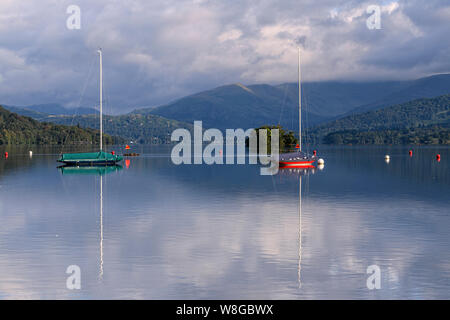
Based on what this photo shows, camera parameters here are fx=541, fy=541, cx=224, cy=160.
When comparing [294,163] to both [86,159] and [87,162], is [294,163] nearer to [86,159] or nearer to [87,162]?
[86,159]

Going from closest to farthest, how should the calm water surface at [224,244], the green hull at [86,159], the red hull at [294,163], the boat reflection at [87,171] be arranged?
the calm water surface at [224,244], the boat reflection at [87,171], the red hull at [294,163], the green hull at [86,159]

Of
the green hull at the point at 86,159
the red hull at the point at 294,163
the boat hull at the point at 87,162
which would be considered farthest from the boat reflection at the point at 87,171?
the red hull at the point at 294,163

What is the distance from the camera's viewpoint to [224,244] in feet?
100

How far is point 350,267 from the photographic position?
25.3 metres

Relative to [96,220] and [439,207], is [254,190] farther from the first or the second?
[96,220]

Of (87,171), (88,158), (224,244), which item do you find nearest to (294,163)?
(87,171)

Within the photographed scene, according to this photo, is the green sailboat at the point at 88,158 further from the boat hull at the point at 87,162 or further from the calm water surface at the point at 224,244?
the calm water surface at the point at 224,244

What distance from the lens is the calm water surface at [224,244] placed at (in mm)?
22047

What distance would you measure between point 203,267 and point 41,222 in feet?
60.4

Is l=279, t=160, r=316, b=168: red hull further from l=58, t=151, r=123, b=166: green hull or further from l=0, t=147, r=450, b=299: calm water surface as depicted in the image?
l=0, t=147, r=450, b=299: calm water surface

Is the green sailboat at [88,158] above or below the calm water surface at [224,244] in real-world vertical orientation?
above

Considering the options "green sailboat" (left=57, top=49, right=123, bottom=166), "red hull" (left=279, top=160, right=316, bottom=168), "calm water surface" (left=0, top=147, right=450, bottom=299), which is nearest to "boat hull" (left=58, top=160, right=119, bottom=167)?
"green sailboat" (left=57, top=49, right=123, bottom=166)

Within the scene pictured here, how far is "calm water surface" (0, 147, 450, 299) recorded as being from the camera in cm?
2205

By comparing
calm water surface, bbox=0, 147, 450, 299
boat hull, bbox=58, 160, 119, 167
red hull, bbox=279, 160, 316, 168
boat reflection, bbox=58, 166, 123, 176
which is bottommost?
calm water surface, bbox=0, 147, 450, 299
